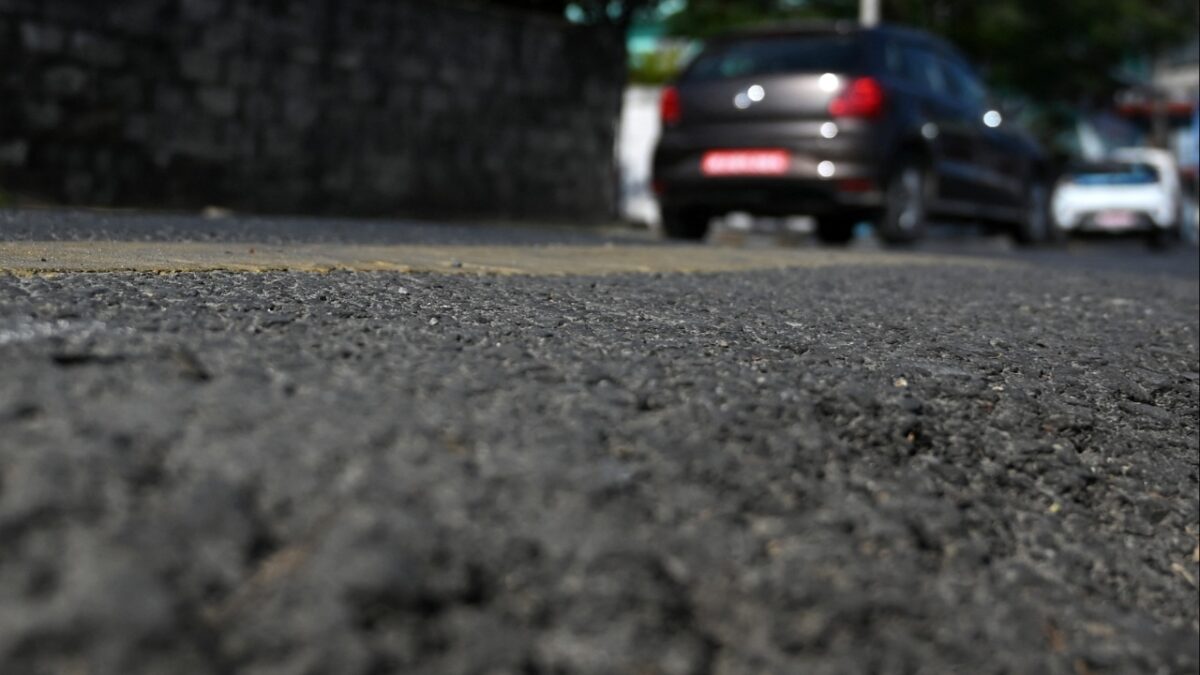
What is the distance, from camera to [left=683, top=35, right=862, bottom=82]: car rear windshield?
9461mm

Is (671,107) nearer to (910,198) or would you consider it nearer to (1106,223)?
(910,198)

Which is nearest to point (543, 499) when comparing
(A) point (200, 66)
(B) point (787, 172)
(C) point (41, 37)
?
(B) point (787, 172)

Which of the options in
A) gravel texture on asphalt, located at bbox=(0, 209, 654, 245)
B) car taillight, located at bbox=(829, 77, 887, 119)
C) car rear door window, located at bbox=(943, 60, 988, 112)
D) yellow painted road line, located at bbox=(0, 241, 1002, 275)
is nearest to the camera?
yellow painted road line, located at bbox=(0, 241, 1002, 275)

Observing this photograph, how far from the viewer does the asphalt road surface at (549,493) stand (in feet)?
4.30

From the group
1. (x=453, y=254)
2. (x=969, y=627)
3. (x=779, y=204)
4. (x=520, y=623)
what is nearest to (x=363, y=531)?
(x=520, y=623)

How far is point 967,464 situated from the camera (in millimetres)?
2131

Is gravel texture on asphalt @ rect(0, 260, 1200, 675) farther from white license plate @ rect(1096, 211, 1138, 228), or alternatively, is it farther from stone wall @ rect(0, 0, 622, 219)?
white license plate @ rect(1096, 211, 1138, 228)

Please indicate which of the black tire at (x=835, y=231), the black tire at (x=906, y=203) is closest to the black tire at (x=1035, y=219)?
the black tire at (x=835, y=231)

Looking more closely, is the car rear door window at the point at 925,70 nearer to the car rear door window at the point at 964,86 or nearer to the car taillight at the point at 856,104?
the car rear door window at the point at 964,86

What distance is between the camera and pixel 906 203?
32.5 ft

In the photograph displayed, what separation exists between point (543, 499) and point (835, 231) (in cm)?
953

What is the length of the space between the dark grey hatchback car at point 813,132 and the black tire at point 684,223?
0.03 ft

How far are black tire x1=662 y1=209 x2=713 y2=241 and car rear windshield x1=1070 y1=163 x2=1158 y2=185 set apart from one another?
11.1 metres

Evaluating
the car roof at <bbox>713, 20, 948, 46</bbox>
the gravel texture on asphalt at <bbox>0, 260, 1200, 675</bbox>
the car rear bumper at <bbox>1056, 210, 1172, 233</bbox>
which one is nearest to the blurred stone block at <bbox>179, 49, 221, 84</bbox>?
the car roof at <bbox>713, 20, 948, 46</bbox>
